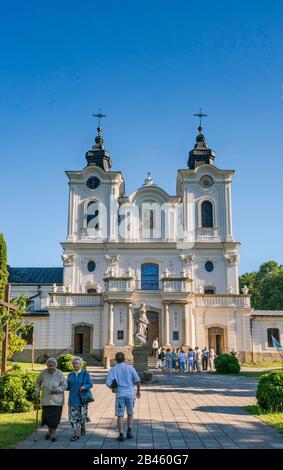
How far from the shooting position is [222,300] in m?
37.0

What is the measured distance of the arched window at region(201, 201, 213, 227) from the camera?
40969 millimetres

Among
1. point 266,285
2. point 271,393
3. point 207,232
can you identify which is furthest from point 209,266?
point 271,393

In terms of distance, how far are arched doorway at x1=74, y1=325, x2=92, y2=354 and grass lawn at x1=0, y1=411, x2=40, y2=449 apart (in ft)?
80.6

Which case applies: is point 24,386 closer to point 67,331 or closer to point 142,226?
point 67,331

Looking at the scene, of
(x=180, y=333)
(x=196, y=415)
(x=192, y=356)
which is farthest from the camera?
(x=180, y=333)

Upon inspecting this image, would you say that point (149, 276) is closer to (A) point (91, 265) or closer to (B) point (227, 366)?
(A) point (91, 265)

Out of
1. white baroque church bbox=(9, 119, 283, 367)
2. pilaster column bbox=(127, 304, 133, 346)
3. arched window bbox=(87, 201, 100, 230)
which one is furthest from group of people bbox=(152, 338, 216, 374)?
arched window bbox=(87, 201, 100, 230)

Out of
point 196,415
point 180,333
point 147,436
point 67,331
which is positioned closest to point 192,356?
point 180,333

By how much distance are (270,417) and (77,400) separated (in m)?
5.07

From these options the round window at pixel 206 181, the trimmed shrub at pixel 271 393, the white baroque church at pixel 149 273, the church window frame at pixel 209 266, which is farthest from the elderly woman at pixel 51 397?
the round window at pixel 206 181

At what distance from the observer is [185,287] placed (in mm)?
35094

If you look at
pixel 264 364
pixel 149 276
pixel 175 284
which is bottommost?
pixel 264 364

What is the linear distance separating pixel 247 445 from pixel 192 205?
33.3 m

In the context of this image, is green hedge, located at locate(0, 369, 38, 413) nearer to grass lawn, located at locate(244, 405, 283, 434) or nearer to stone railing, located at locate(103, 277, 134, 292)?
grass lawn, located at locate(244, 405, 283, 434)
